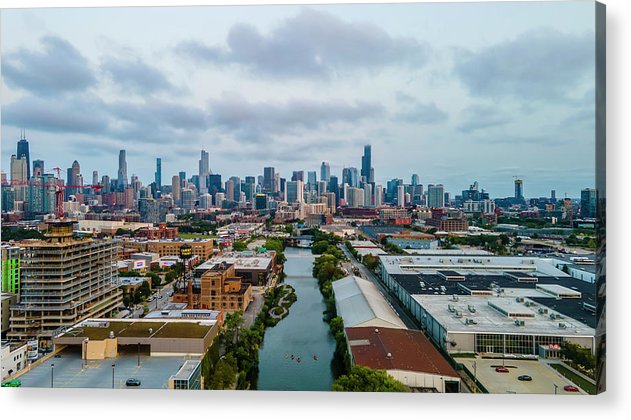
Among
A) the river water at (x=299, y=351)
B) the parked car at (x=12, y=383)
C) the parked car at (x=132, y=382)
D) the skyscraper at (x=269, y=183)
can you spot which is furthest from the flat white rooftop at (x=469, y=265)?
the skyscraper at (x=269, y=183)

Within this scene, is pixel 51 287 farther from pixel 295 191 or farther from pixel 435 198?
pixel 295 191

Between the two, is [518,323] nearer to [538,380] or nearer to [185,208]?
[538,380]

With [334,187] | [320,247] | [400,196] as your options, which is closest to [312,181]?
[334,187]

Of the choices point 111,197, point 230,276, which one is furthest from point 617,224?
point 111,197

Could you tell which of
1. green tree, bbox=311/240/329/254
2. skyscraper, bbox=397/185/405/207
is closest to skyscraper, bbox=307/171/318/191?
skyscraper, bbox=397/185/405/207

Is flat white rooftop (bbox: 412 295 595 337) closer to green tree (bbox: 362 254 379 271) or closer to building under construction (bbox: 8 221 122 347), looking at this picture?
building under construction (bbox: 8 221 122 347)
